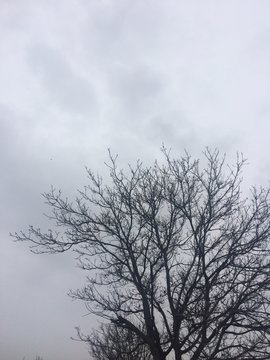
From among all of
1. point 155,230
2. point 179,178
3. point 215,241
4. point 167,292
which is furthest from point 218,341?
point 179,178

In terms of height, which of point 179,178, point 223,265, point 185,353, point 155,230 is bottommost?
point 185,353

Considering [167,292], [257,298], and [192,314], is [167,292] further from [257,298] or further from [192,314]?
[257,298]

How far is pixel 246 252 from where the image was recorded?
12.8m

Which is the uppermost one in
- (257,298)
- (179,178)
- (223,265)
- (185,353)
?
(179,178)

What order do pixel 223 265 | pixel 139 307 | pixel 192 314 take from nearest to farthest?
pixel 192 314 < pixel 223 265 < pixel 139 307

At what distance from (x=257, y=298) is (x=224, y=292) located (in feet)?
2.82

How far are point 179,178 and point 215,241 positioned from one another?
219 cm

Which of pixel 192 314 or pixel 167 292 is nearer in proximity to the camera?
pixel 192 314

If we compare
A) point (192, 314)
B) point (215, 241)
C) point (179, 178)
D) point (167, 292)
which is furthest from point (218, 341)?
point (179, 178)

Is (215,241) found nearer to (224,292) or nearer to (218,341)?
(224,292)

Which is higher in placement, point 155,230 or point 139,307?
point 155,230

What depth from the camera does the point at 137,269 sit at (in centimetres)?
1358

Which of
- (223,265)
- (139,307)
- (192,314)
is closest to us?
(192,314)

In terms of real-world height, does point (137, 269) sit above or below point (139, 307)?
above
